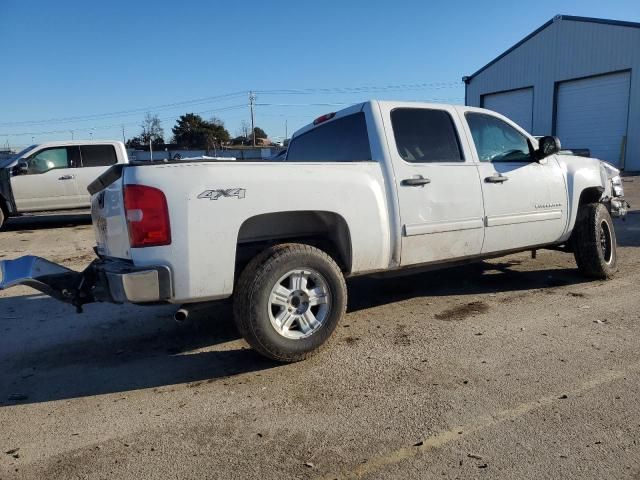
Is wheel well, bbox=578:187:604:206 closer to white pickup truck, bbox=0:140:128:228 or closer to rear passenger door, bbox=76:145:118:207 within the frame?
white pickup truck, bbox=0:140:128:228

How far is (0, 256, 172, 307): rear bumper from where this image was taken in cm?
340

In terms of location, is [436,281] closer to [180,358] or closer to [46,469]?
[180,358]

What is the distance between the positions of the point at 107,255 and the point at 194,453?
196 centimetres

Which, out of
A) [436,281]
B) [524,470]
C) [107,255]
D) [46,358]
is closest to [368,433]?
[524,470]

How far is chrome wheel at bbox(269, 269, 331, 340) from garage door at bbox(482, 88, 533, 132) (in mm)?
27530

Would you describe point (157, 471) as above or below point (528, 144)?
below

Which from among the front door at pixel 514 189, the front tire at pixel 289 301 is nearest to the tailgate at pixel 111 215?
the front tire at pixel 289 301

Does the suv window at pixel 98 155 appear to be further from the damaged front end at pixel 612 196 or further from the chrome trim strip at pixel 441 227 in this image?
the damaged front end at pixel 612 196

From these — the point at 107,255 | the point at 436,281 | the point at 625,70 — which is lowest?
the point at 436,281

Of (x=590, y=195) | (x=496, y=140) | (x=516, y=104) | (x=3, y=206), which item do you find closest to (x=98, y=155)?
(x=3, y=206)

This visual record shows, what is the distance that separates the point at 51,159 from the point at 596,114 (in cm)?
2461

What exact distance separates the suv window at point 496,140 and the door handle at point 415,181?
0.91 m

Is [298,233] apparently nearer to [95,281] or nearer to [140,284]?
[140,284]

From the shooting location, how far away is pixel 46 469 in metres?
2.69
